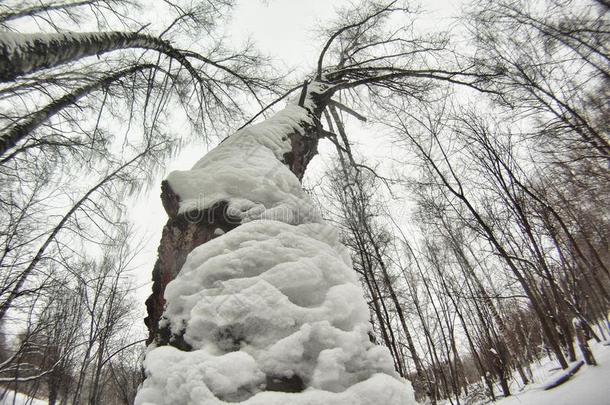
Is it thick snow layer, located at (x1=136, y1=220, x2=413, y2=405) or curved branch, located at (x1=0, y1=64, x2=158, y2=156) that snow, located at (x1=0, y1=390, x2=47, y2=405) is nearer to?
curved branch, located at (x1=0, y1=64, x2=158, y2=156)

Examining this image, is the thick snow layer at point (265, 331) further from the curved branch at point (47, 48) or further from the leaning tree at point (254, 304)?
the curved branch at point (47, 48)

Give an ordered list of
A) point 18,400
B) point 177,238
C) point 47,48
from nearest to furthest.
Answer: point 177,238 → point 47,48 → point 18,400

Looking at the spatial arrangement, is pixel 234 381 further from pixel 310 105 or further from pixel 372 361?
pixel 310 105

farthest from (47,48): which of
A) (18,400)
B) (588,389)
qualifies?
(18,400)

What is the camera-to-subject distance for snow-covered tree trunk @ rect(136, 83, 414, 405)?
2.19ft

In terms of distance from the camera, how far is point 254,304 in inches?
31.2

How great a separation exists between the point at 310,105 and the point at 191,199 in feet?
6.37

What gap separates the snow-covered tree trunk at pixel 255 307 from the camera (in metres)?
0.67

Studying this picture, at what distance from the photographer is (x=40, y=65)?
5.28 ft

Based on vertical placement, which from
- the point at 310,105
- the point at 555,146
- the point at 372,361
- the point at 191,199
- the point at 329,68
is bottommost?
the point at 372,361

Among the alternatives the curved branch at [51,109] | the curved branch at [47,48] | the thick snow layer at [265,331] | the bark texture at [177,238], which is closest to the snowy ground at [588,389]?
the thick snow layer at [265,331]

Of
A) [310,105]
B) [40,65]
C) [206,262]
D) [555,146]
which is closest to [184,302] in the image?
[206,262]

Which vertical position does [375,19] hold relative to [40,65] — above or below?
above

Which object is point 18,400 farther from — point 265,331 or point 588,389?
point 588,389
